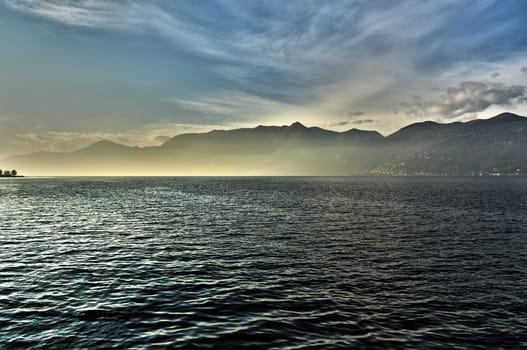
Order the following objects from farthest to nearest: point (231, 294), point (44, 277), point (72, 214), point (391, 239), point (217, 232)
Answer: point (72, 214) → point (217, 232) → point (391, 239) → point (44, 277) → point (231, 294)

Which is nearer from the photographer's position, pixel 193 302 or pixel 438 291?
pixel 193 302

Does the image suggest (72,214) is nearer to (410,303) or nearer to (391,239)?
(391,239)

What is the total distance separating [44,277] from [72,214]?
5008cm

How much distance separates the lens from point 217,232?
50.5 metres

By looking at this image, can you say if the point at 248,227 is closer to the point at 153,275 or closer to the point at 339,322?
the point at 153,275

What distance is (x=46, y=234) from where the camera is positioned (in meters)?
47.9

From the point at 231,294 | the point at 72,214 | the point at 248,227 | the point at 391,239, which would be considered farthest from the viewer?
the point at 72,214

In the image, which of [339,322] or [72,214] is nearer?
[339,322]

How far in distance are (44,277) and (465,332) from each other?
30991mm

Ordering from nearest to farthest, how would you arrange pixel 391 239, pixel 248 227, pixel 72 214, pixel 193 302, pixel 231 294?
1. pixel 193 302
2. pixel 231 294
3. pixel 391 239
4. pixel 248 227
5. pixel 72 214

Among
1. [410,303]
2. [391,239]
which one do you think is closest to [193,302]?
[410,303]

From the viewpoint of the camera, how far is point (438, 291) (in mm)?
24641

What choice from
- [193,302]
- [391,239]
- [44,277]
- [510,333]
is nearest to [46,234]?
[44,277]

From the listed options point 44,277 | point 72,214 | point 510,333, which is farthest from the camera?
point 72,214
